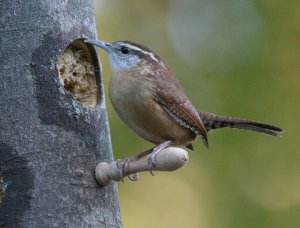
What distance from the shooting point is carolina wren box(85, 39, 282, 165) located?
4152 millimetres

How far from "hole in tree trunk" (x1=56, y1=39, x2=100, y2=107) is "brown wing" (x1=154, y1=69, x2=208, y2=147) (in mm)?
421

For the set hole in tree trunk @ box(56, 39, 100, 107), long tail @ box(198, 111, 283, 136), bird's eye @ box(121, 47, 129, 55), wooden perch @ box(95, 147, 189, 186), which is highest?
bird's eye @ box(121, 47, 129, 55)

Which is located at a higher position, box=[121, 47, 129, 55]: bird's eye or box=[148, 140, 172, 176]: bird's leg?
box=[121, 47, 129, 55]: bird's eye

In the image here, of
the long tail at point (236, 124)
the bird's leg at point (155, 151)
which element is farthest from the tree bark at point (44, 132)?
the long tail at point (236, 124)

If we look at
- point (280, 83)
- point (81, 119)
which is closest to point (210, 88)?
point (280, 83)

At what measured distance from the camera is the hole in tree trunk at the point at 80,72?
383 cm

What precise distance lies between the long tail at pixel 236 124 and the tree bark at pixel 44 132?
4.34 ft

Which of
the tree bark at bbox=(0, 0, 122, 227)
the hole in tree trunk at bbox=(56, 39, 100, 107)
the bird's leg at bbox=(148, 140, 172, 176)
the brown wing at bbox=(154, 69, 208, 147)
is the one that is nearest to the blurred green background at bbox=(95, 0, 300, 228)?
the brown wing at bbox=(154, 69, 208, 147)

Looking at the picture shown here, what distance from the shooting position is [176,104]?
4328mm

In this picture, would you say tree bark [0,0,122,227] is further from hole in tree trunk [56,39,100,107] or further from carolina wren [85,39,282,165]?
carolina wren [85,39,282,165]

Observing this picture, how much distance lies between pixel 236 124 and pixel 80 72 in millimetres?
1519

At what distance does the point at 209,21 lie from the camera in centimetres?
723

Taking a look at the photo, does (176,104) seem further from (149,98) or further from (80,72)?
(80,72)

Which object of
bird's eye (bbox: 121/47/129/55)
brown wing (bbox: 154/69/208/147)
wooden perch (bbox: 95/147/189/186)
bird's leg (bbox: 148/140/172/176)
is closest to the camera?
wooden perch (bbox: 95/147/189/186)
